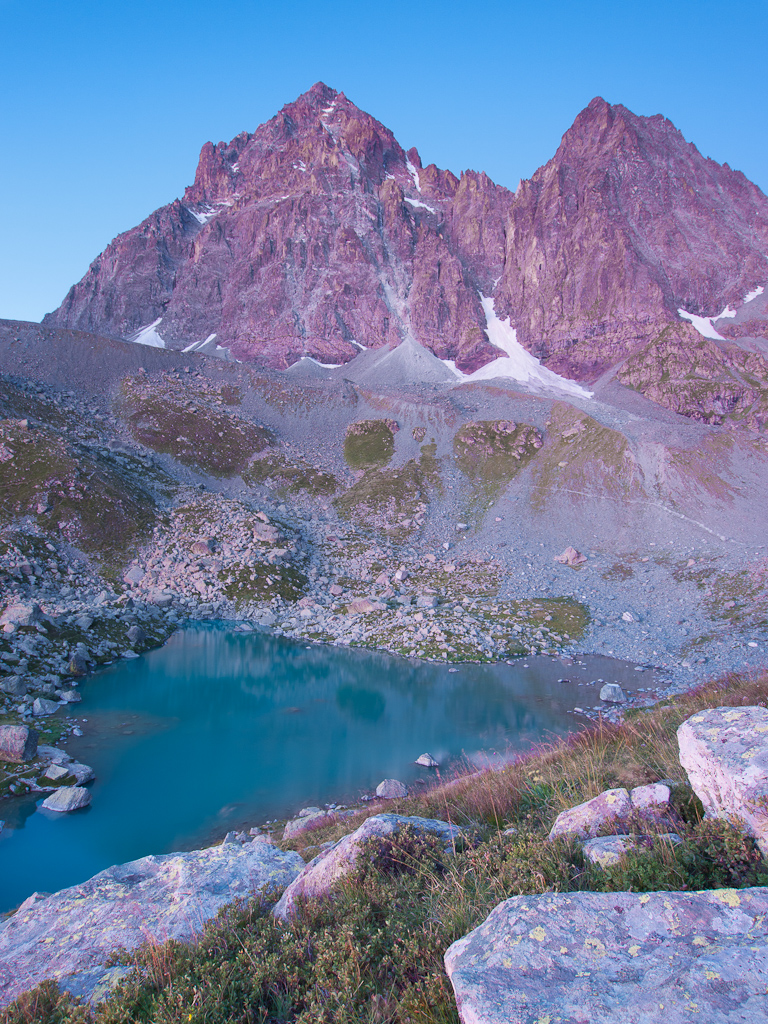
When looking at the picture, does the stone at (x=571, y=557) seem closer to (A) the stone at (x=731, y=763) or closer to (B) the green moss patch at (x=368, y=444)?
(B) the green moss patch at (x=368, y=444)

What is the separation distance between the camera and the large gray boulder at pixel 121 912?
618 cm

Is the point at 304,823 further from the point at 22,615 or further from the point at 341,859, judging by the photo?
the point at 22,615

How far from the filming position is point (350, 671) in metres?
37.3

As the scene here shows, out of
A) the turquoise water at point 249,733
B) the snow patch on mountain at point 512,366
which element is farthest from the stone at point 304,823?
the snow patch on mountain at point 512,366

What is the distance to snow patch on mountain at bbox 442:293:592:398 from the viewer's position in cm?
13962

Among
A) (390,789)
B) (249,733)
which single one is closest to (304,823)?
(390,789)

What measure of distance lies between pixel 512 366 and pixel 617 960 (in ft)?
524

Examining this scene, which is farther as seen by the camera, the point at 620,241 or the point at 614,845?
the point at 620,241

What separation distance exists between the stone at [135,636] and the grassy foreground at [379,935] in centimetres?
3747

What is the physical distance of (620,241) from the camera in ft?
490

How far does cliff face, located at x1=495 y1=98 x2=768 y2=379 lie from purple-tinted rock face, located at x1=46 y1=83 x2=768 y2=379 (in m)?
0.48

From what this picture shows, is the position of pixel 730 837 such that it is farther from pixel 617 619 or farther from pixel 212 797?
pixel 617 619

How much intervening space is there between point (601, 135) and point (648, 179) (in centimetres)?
2484

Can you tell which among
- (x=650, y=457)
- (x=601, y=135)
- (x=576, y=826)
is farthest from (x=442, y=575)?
(x=601, y=135)
